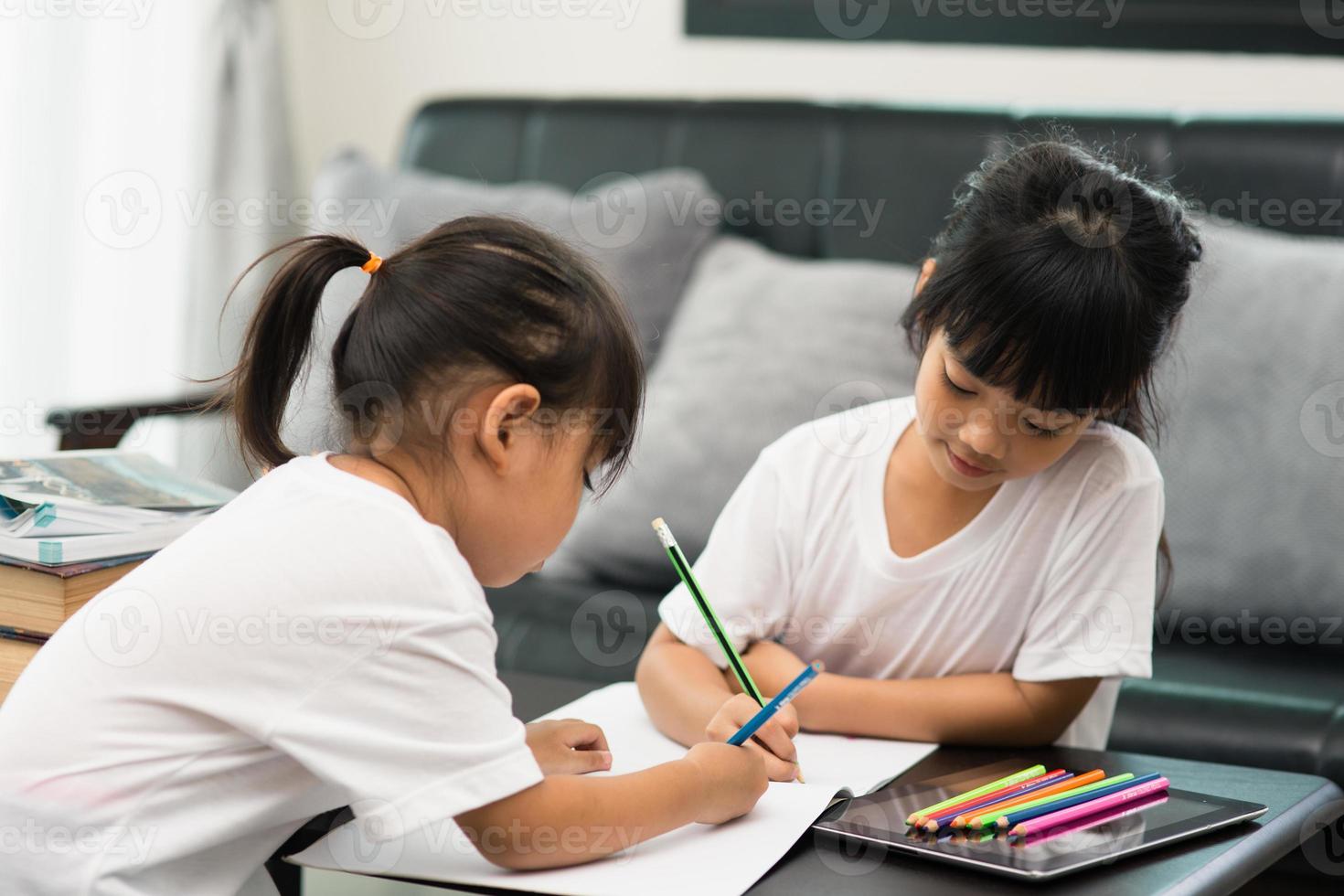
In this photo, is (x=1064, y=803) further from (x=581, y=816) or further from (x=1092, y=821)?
(x=581, y=816)

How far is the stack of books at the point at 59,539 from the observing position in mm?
1047

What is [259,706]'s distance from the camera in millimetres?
829

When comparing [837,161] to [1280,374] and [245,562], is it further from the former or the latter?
[245,562]

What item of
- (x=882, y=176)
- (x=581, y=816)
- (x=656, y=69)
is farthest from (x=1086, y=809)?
(x=656, y=69)

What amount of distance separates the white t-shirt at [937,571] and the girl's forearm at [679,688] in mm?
23

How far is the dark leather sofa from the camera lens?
1646mm

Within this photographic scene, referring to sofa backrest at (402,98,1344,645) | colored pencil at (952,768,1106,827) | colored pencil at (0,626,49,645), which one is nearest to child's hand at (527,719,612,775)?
colored pencil at (952,768,1106,827)

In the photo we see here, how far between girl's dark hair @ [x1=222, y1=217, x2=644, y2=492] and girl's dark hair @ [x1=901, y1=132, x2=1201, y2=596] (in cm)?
29

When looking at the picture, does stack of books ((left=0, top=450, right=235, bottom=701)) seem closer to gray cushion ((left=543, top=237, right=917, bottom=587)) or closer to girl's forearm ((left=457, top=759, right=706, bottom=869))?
girl's forearm ((left=457, top=759, right=706, bottom=869))

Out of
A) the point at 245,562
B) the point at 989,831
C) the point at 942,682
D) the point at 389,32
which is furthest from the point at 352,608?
the point at 389,32

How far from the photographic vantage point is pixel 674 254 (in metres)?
2.29

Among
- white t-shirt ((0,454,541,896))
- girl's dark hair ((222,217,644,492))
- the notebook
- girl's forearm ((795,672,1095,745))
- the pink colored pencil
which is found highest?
girl's dark hair ((222,217,644,492))

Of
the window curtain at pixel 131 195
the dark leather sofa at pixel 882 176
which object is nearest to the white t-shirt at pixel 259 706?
the dark leather sofa at pixel 882 176

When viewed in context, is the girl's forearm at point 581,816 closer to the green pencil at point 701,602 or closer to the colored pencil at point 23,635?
the green pencil at point 701,602
